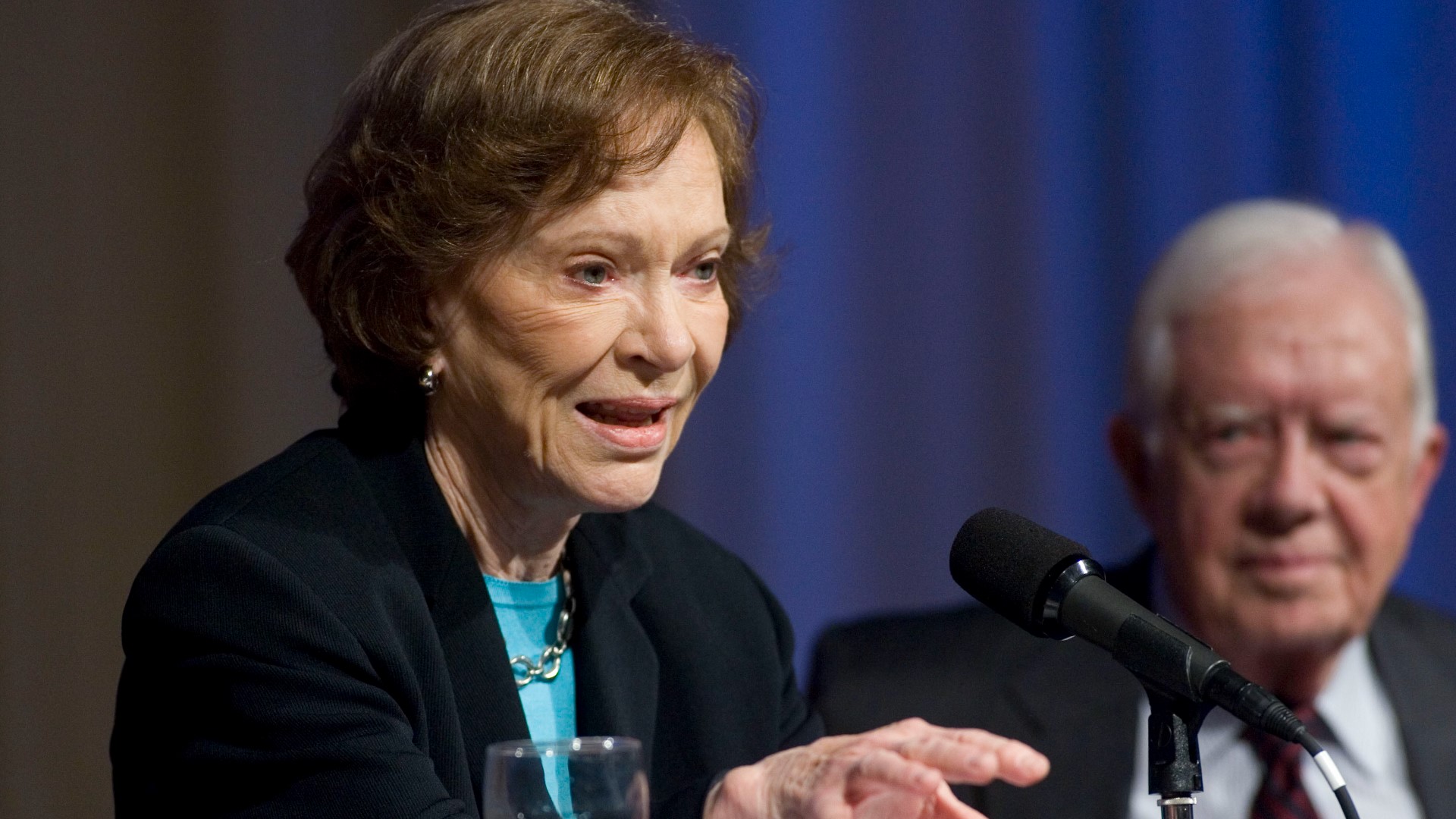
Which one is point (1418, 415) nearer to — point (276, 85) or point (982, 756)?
point (982, 756)

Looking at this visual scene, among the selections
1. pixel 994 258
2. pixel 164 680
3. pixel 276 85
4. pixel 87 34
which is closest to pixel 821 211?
pixel 994 258

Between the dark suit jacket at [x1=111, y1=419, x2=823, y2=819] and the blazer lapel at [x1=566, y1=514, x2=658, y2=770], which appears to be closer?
the dark suit jacket at [x1=111, y1=419, x2=823, y2=819]

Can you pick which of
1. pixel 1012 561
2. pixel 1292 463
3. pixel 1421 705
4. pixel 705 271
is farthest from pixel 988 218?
pixel 1012 561

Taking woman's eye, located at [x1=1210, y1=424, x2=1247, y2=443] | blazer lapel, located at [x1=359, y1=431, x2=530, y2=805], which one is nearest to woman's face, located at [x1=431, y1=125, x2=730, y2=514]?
blazer lapel, located at [x1=359, y1=431, x2=530, y2=805]

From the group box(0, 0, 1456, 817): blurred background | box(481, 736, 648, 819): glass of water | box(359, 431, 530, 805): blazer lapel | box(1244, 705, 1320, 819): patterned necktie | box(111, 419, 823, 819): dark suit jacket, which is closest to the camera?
box(481, 736, 648, 819): glass of water

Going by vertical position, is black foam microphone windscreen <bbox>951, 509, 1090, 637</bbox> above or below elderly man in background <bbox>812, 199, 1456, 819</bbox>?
above

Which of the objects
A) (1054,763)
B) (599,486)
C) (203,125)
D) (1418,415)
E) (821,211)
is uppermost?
(203,125)

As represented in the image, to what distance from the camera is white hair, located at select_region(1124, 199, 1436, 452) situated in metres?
3.05

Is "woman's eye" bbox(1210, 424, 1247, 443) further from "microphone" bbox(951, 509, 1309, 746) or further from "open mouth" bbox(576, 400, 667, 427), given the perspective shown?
"microphone" bbox(951, 509, 1309, 746)

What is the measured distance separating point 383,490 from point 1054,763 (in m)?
1.53

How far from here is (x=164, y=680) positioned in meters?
1.53

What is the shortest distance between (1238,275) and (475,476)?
183cm

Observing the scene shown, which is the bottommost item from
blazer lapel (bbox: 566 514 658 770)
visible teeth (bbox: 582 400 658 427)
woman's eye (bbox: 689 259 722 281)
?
blazer lapel (bbox: 566 514 658 770)

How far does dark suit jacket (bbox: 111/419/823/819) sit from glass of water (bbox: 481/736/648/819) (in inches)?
14.3
